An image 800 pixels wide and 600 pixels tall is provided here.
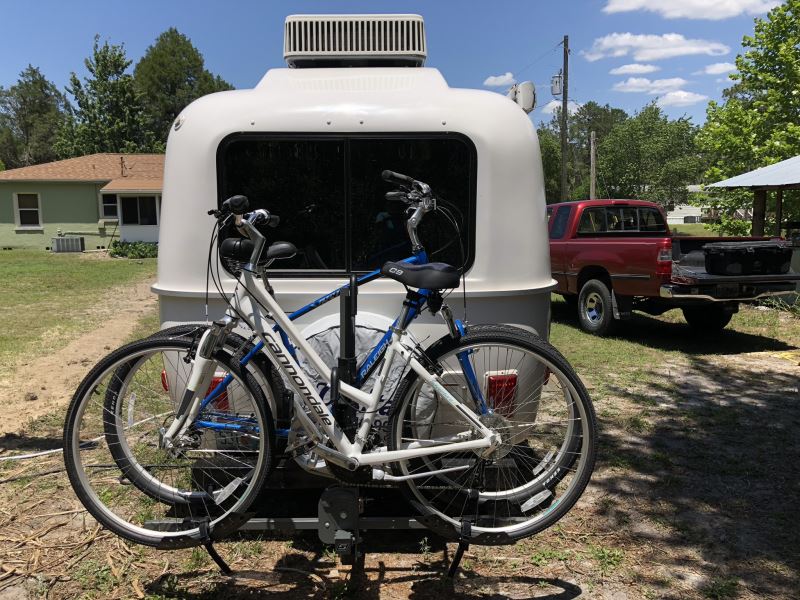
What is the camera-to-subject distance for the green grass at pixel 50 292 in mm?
8484

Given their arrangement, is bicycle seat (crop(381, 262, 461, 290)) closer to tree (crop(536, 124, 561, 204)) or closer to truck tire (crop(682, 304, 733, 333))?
truck tire (crop(682, 304, 733, 333))

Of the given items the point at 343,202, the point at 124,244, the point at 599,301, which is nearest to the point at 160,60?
the point at 124,244

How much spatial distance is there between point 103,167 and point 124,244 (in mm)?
5471

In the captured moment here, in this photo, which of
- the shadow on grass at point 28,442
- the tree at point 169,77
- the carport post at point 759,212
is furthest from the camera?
the tree at point 169,77

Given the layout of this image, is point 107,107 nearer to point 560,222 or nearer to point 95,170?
point 95,170

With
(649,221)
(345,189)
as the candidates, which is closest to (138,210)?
(649,221)

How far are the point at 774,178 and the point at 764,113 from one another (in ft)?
16.3

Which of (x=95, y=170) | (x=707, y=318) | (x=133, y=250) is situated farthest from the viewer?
(x=95, y=170)

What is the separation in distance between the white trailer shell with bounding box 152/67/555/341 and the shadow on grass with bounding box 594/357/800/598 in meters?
1.51

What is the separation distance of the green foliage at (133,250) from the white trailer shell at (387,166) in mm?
20792

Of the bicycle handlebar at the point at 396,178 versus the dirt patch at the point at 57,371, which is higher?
the bicycle handlebar at the point at 396,178

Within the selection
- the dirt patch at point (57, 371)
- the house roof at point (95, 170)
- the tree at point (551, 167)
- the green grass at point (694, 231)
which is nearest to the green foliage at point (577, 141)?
the tree at point (551, 167)

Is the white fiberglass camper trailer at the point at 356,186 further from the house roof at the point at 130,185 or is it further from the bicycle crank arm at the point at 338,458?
the house roof at the point at 130,185

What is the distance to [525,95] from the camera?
4449mm
